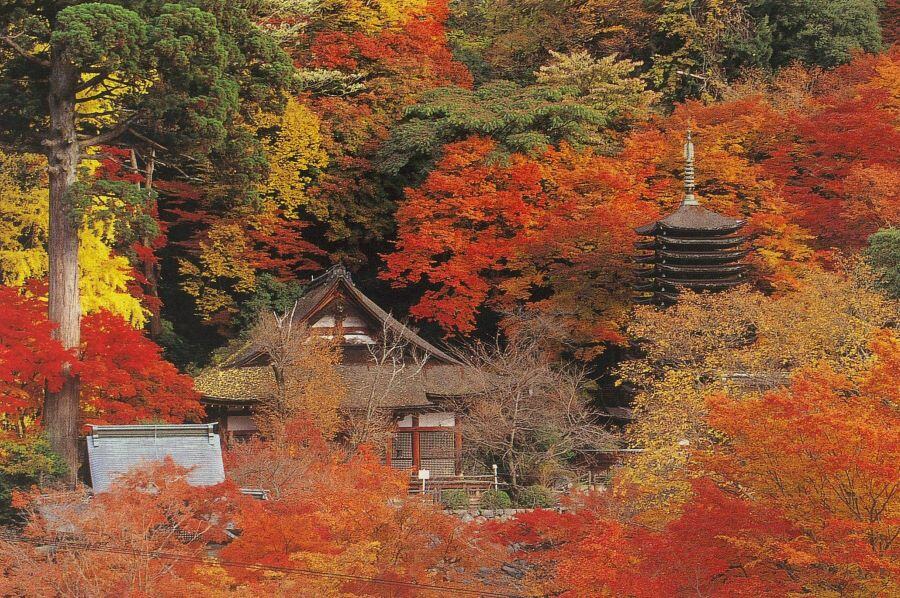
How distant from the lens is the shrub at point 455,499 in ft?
94.0

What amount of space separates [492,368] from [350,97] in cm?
1031

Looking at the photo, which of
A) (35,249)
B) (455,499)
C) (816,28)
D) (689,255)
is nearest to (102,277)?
(35,249)

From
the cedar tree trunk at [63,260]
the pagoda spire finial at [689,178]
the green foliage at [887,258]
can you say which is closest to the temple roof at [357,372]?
the cedar tree trunk at [63,260]

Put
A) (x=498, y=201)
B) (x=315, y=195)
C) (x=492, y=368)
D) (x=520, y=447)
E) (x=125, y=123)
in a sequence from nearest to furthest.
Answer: (x=125, y=123)
(x=520, y=447)
(x=492, y=368)
(x=498, y=201)
(x=315, y=195)

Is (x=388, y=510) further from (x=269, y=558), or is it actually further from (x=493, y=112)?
(x=493, y=112)

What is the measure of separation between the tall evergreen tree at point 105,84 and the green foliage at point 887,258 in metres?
→ 14.3

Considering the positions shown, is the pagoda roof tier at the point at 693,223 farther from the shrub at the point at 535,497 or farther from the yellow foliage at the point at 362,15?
the yellow foliage at the point at 362,15

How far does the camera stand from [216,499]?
2098 centimetres

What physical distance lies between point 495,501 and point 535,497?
836mm

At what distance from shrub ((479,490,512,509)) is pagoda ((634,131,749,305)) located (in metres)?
6.55

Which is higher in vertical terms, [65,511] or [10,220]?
[10,220]

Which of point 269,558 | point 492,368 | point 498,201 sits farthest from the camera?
point 498,201

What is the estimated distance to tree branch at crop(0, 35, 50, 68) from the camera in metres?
24.7

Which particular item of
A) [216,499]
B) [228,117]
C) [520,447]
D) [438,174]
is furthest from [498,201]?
[216,499]
